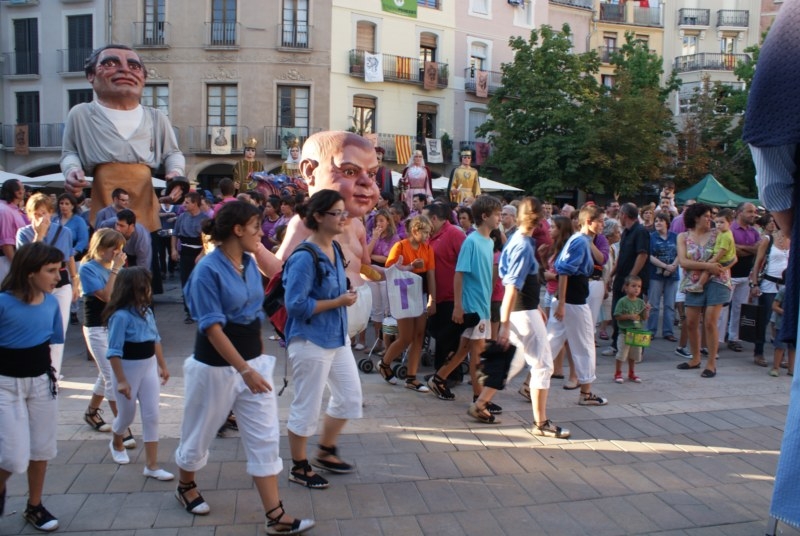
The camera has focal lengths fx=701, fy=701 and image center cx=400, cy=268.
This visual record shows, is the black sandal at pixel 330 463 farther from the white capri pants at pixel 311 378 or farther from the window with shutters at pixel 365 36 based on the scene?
the window with shutters at pixel 365 36

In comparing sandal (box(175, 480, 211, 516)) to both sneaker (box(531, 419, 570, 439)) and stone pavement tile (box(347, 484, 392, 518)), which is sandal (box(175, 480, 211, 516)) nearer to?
stone pavement tile (box(347, 484, 392, 518))

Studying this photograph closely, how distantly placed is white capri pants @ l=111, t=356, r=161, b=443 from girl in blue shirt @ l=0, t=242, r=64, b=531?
64 cm

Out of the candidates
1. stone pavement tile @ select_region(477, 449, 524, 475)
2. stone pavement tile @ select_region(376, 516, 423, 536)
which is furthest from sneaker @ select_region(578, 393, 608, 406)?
stone pavement tile @ select_region(376, 516, 423, 536)

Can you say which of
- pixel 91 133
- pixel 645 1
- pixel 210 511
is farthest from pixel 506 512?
pixel 645 1

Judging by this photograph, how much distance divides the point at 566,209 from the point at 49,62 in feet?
83.5

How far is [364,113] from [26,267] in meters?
27.8

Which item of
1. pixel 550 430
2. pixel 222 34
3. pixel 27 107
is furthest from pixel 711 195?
pixel 27 107

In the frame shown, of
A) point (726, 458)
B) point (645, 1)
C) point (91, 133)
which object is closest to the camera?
point (726, 458)

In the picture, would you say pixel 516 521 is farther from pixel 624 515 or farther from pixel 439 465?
pixel 439 465

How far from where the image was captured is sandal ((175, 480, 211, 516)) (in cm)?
408

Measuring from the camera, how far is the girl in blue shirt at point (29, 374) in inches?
148

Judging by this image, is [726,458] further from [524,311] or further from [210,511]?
[210,511]

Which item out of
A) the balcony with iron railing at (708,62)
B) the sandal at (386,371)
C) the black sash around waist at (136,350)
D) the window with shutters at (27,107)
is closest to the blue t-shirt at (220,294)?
the black sash around waist at (136,350)

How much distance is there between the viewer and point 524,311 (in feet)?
19.2
